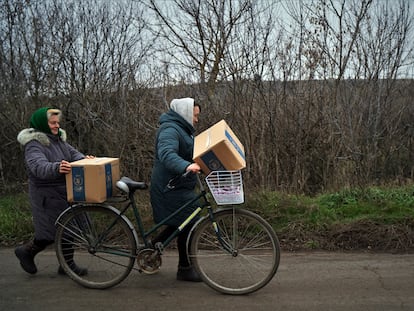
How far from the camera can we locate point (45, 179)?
12.9ft

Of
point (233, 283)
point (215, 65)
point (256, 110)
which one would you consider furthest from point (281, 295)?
point (215, 65)

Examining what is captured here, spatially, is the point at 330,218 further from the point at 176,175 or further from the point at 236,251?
the point at 176,175

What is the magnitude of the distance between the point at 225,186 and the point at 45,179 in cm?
166

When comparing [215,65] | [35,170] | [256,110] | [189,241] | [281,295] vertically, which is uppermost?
[215,65]

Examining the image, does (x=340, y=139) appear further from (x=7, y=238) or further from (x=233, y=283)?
(x=7, y=238)

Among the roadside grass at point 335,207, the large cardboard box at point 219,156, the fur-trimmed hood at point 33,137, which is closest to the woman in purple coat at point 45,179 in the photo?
the fur-trimmed hood at point 33,137

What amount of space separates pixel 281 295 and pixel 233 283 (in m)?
0.44

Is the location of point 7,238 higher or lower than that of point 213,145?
lower

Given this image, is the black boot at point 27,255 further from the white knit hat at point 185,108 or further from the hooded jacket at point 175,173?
the white knit hat at point 185,108

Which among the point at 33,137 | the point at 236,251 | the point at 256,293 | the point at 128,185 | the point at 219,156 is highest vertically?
the point at 33,137

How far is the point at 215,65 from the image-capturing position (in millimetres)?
7684

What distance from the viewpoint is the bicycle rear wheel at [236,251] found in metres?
3.71

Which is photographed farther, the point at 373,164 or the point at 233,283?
the point at 373,164

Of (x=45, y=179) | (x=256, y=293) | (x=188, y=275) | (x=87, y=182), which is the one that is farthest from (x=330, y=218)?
(x=45, y=179)
